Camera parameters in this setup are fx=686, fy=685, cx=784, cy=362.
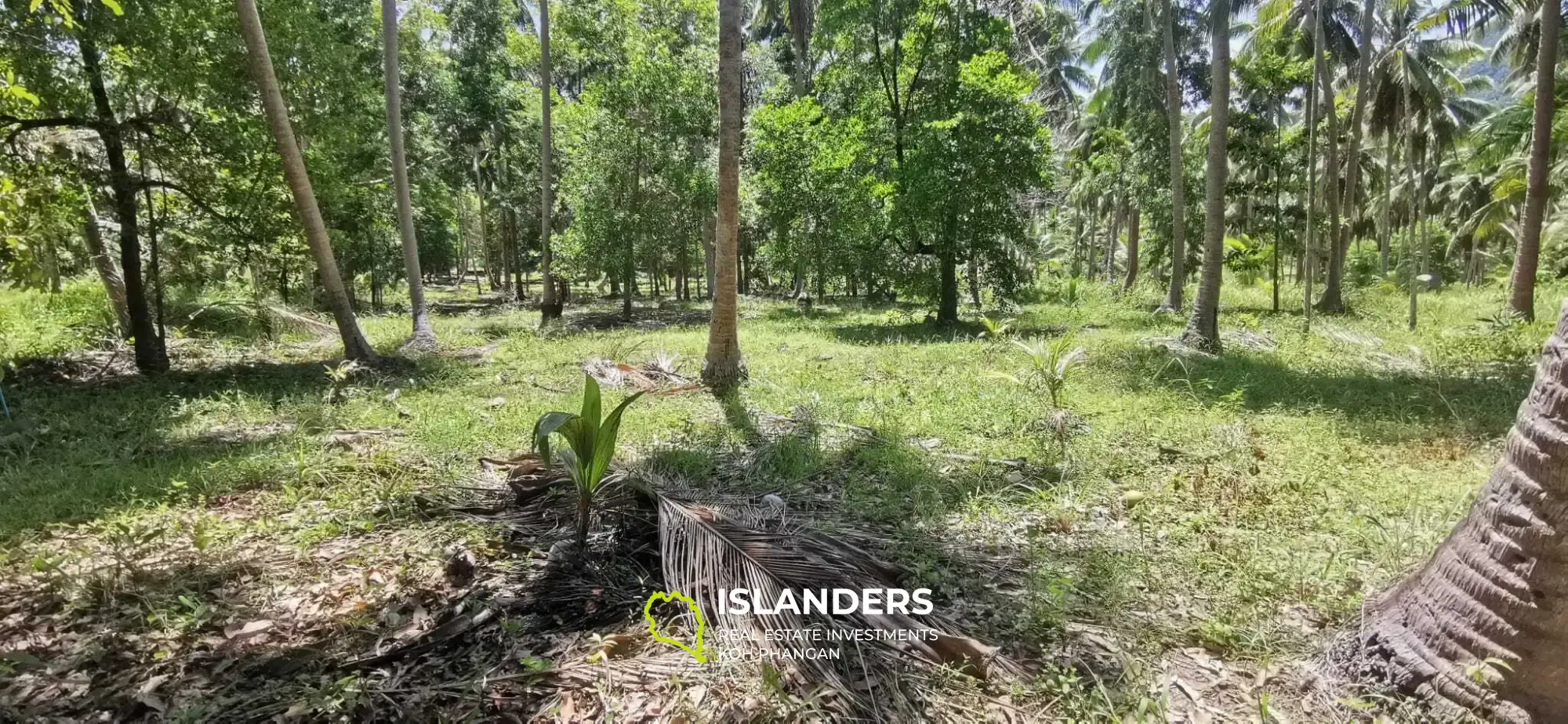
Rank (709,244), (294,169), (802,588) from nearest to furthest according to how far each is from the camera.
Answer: (802,588)
(294,169)
(709,244)

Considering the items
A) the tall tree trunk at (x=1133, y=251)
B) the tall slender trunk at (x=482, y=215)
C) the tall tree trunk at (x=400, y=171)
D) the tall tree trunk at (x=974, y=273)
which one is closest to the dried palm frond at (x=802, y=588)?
the tall tree trunk at (x=400, y=171)

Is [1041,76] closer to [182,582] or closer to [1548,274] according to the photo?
[1548,274]

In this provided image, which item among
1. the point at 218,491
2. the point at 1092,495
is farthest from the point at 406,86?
the point at 1092,495

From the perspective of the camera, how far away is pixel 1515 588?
7.11 feet

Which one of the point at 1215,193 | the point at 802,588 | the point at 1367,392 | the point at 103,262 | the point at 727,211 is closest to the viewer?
the point at 802,588

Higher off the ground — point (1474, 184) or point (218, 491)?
point (1474, 184)

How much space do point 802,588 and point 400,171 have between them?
11372 millimetres

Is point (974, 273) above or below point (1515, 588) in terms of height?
above

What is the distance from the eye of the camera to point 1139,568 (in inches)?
140

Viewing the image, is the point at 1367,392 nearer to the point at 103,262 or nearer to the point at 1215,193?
the point at 1215,193

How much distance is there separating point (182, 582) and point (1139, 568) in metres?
4.68

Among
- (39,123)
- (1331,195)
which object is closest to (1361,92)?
(1331,195)

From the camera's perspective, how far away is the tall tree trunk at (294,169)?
25.2ft

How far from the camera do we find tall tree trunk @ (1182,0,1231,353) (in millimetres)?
9406
